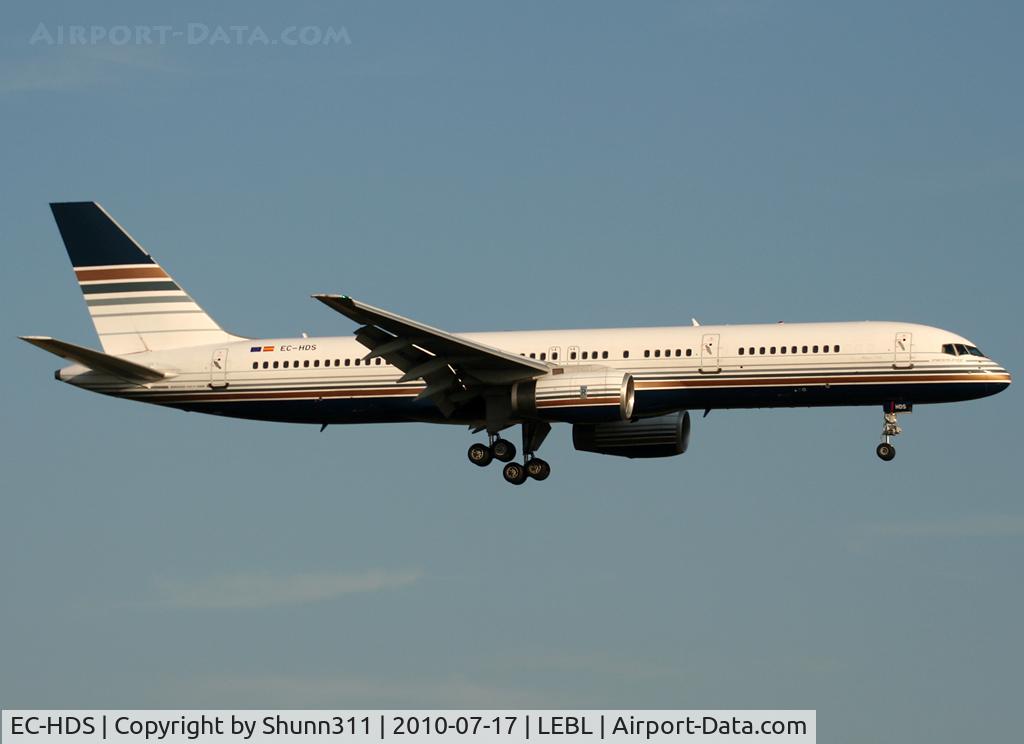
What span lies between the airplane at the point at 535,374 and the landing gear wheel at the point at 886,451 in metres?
0.03

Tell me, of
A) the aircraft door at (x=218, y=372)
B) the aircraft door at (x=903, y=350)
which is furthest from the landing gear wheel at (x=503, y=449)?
the aircraft door at (x=903, y=350)

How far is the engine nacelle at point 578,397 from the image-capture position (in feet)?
184

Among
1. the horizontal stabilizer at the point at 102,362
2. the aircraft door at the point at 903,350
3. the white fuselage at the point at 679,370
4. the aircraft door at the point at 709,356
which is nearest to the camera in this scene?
the aircraft door at the point at 903,350

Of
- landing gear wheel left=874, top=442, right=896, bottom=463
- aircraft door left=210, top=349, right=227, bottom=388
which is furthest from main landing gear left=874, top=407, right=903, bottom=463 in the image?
aircraft door left=210, top=349, right=227, bottom=388

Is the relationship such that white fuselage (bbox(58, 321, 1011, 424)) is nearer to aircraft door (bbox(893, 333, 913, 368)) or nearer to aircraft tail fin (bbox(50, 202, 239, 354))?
aircraft door (bbox(893, 333, 913, 368))

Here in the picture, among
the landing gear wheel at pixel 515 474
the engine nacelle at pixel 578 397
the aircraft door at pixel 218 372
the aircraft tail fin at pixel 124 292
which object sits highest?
the aircraft tail fin at pixel 124 292

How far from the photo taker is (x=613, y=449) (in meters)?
61.8

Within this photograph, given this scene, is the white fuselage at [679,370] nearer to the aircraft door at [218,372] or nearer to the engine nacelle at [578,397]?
the aircraft door at [218,372]

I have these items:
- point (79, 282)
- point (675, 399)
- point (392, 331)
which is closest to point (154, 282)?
point (79, 282)

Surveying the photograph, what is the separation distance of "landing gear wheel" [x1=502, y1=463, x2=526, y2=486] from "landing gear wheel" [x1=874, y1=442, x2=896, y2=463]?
1020 cm

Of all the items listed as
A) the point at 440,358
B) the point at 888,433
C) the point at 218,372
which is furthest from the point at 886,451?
the point at 218,372

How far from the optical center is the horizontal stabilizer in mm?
58562

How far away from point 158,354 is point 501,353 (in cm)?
1194

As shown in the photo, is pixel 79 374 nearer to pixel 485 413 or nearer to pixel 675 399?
pixel 485 413
